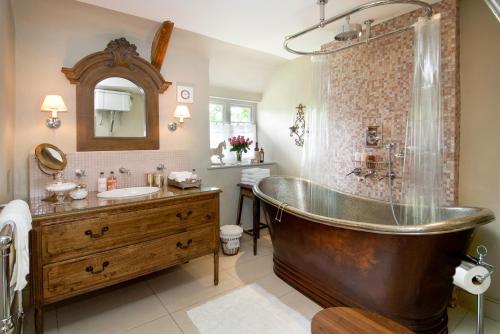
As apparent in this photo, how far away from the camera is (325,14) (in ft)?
7.60

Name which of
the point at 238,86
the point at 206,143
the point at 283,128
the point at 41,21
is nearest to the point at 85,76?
the point at 41,21

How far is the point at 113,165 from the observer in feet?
8.30

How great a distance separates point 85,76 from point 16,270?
5.66 feet

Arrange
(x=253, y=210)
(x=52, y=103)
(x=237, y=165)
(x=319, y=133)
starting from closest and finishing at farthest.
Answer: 1. (x=52, y=103)
2. (x=319, y=133)
3. (x=253, y=210)
4. (x=237, y=165)

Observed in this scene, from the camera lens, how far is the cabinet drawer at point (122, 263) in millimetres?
1770

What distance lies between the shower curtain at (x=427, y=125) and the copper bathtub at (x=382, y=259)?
0.65ft

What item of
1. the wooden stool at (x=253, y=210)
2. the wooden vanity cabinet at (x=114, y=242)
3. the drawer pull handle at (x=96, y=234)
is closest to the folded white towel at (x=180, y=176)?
the wooden vanity cabinet at (x=114, y=242)

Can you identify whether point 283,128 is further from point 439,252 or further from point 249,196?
point 439,252

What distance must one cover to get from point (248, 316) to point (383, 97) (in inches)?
91.0

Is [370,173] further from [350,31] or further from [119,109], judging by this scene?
[119,109]

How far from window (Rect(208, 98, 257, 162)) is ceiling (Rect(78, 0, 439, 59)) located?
123 cm

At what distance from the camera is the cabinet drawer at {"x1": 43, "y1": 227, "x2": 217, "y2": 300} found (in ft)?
5.81

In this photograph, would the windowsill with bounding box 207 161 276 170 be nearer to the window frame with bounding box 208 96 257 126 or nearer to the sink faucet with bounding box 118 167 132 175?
the window frame with bounding box 208 96 257 126

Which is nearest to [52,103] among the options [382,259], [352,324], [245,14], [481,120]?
[245,14]
